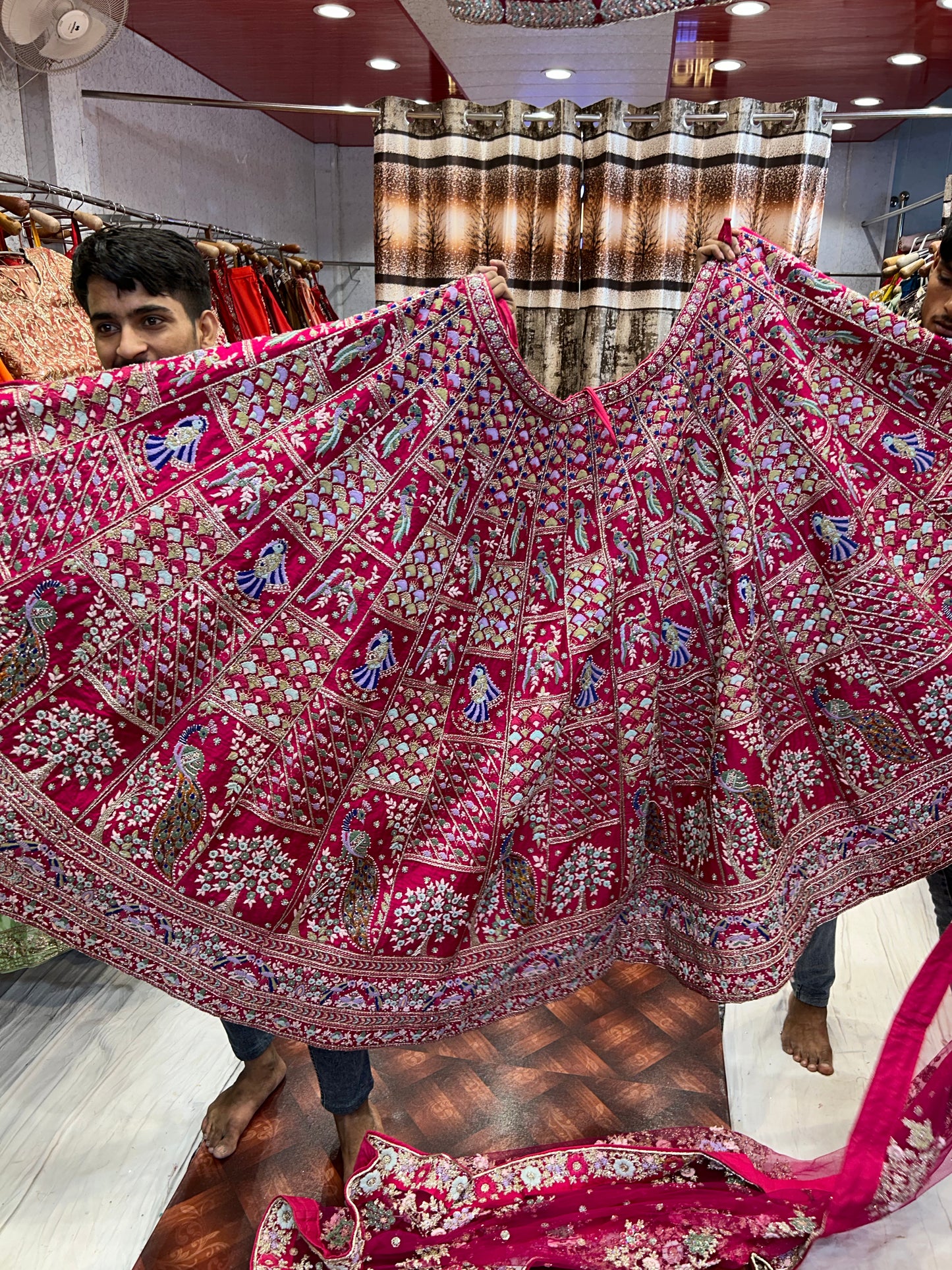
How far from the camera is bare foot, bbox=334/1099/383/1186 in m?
1.46

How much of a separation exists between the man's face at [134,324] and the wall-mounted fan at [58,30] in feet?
3.28

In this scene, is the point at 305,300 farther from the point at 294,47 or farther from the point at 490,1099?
the point at 490,1099

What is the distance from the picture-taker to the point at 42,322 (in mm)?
1999

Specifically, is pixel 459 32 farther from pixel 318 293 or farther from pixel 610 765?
pixel 610 765

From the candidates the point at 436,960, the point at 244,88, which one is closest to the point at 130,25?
the point at 244,88

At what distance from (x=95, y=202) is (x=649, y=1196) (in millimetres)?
2716

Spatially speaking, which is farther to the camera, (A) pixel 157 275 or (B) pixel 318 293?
(B) pixel 318 293

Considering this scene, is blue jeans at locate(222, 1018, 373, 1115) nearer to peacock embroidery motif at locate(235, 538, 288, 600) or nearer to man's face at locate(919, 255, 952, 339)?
peacock embroidery motif at locate(235, 538, 288, 600)

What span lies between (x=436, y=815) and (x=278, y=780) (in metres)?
0.23

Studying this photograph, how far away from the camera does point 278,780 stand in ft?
3.76

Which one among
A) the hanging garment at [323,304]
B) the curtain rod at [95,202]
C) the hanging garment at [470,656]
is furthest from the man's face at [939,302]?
the hanging garment at [323,304]

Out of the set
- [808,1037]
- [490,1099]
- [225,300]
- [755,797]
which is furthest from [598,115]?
[490,1099]

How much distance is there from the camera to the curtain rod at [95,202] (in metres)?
2.16

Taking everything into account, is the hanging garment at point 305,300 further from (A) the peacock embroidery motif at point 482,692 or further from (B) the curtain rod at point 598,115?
(A) the peacock embroidery motif at point 482,692
